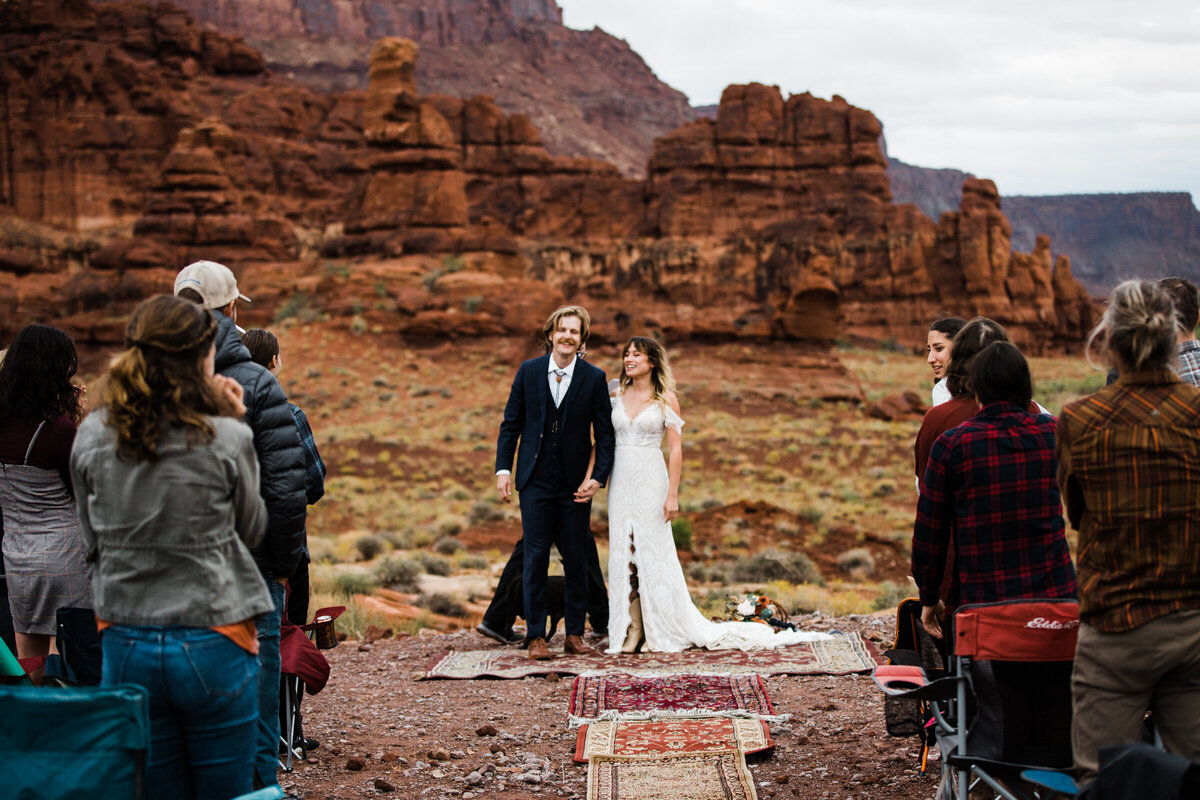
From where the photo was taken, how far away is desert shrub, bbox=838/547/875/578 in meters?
15.4

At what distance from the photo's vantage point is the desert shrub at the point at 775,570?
45.6ft

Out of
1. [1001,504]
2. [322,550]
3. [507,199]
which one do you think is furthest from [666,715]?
[507,199]

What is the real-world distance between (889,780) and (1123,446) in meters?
2.37

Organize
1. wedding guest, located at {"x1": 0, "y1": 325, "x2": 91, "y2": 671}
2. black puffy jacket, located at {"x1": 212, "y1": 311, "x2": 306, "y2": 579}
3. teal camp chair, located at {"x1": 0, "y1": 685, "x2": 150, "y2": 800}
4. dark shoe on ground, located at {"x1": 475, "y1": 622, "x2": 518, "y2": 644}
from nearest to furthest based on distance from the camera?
teal camp chair, located at {"x1": 0, "y1": 685, "x2": 150, "y2": 800} < black puffy jacket, located at {"x1": 212, "y1": 311, "x2": 306, "y2": 579} < wedding guest, located at {"x1": 0, "y1": 325, "x2": 91, "y2": 671} < dark shoe on ground, located at {"x1": 475, "y1": 622, "x2": 518, "y2": 644}

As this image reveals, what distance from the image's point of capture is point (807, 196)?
69.7 meters

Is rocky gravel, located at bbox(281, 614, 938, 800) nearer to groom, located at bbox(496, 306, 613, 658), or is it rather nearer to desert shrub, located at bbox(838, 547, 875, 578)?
groom, located at bbox(496, 306, 613, 658)

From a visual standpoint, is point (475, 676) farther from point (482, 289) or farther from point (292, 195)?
point (292, 195)

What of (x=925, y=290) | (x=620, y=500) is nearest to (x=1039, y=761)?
(x=620, y=500)

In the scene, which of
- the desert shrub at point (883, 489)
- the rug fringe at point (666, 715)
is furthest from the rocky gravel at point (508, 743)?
the desert shrub at point (883, 489)

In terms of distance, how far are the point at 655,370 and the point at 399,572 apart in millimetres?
6819

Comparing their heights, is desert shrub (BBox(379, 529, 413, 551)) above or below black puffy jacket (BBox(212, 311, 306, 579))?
below

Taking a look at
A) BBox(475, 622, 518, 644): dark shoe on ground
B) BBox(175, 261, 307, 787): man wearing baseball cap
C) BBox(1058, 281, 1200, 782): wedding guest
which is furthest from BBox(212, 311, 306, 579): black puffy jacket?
BBox(475, 622, 518, 644): dark shoe on ground

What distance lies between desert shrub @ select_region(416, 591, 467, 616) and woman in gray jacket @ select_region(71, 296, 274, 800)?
8259 mm

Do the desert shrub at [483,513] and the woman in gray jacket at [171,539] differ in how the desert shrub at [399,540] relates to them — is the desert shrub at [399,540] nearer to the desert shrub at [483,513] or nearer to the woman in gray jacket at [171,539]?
the desert shrub at [483,513]
